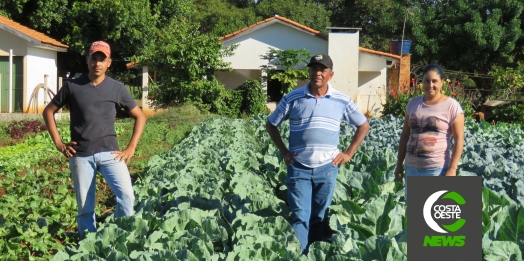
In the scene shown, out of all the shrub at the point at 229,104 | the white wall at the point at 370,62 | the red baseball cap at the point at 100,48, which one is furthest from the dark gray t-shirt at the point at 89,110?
the white wall at the point at 370,62

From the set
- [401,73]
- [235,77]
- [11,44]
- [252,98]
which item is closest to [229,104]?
[252,98]

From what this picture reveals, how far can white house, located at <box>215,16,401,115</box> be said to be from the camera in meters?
24.1

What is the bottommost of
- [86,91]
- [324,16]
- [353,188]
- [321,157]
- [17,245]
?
[17,245]

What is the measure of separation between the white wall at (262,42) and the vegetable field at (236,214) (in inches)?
632

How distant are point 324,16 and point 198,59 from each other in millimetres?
19337

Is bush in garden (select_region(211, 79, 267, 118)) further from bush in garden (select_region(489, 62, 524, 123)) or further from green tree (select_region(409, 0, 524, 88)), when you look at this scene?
green tree (select_region(409, 0, 524, 88))

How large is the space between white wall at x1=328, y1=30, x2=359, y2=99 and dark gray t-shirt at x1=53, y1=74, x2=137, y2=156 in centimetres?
1922

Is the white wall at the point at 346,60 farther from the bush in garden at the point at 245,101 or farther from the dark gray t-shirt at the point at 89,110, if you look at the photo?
the dark gray t-shirt at the point at 89,110

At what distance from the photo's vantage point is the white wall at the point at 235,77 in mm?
25797

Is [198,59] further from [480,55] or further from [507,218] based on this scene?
[507,218]

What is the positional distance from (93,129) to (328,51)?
1978cm

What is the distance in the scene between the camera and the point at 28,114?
18922 millimetres

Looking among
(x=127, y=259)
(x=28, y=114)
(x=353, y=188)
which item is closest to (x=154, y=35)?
(x=28, y=114)

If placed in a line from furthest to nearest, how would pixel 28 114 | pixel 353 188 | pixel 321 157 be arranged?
pixel 28 114, pixel 353 188, pixel 321 157
